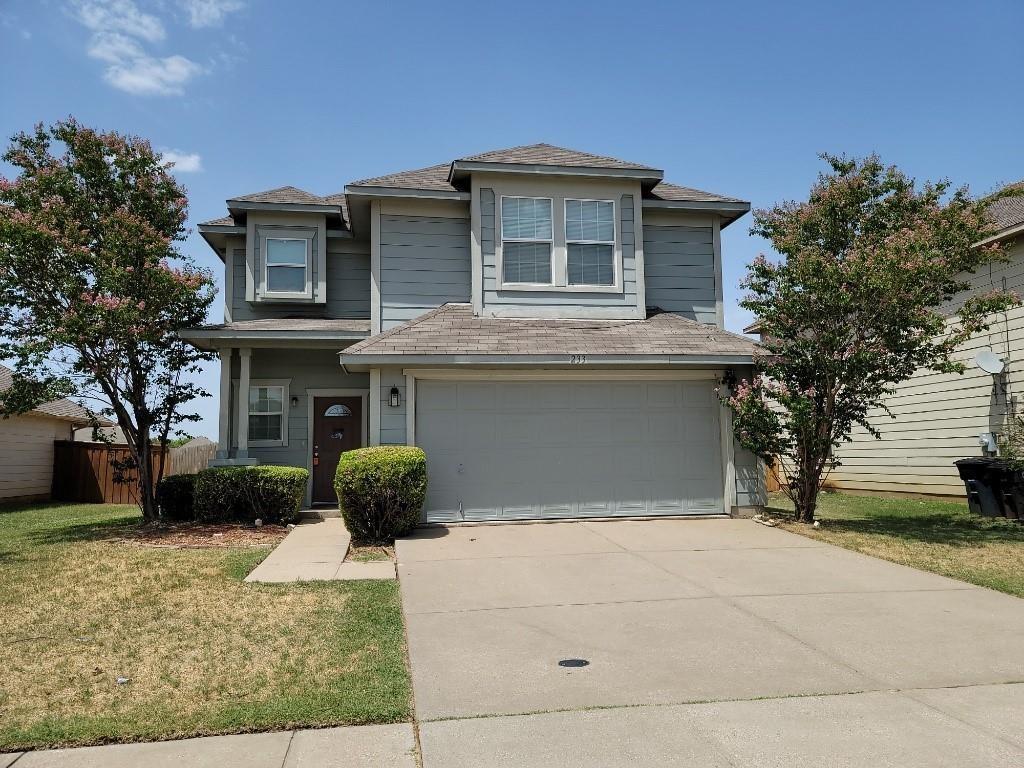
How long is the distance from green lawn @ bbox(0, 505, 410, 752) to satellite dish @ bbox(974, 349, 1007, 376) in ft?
36.7

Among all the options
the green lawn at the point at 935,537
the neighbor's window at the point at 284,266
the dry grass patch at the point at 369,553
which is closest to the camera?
the green lawn at the point at 935,537

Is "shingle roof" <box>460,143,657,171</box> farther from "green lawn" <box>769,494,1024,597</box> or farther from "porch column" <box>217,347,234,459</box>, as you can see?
"green lawn" <box>769,494,1024,597</box>

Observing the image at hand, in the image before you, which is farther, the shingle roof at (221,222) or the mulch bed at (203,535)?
the shingle roof at (221,222)

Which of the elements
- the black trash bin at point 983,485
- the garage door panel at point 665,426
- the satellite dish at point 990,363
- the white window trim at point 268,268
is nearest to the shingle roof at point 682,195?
the garage door panel at point 665,426

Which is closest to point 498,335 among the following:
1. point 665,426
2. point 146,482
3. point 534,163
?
point 665,426

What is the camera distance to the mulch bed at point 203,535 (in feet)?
33.2

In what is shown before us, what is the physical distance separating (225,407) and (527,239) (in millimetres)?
6234

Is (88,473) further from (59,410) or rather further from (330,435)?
(330,435)

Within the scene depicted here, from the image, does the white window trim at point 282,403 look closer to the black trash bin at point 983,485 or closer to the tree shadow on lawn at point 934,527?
the tree shadow on lawn at point 934,527

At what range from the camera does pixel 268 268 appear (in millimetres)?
13961

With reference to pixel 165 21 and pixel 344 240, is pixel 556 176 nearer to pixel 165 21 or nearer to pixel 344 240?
pixel 344 240

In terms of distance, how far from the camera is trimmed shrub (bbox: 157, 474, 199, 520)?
12.5 meters

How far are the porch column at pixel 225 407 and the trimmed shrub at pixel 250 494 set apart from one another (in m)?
1.21

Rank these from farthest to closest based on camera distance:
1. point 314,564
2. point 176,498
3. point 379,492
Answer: point 176,498
point 379,492
point 314,564
